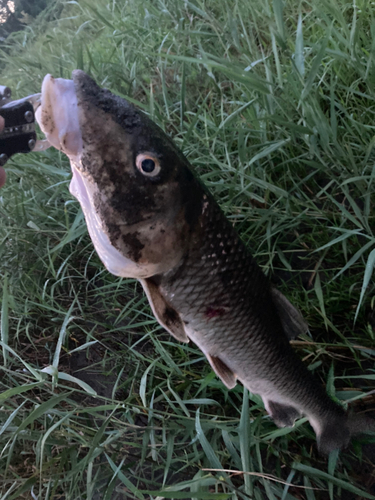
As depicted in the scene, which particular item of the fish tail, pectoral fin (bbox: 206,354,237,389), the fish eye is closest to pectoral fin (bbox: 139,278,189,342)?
pectoral fin (bbox: 206,354,237,389)

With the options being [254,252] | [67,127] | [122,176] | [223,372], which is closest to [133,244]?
[122,176]

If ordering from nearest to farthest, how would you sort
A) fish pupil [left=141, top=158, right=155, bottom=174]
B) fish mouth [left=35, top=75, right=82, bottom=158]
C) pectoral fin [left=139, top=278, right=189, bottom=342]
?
1. fish mouth [left=35, top=75, right=82, bottom=158]
2. fish pupil [left=141, top=158, right=155, bottom=174]
3. pectoral fin [left=139, top=278, right=189, bottom=342]

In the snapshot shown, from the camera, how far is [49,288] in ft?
8.35

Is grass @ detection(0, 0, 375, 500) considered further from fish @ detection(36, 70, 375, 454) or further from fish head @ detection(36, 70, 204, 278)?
fish head @ detection(36, 70, 204, 278)

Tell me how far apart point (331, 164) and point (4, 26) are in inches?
138

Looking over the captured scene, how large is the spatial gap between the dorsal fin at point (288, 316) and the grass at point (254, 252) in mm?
347

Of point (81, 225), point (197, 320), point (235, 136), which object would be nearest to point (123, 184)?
point (197, 320)

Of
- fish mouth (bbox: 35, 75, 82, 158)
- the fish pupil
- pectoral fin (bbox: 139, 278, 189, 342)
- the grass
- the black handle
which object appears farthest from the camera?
the grass

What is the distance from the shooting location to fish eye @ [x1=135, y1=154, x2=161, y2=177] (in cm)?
111

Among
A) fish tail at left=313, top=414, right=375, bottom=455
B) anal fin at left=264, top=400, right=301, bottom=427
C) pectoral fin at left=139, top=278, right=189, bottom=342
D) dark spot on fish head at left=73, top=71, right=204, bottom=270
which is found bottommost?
fish tail at left=313, top=414, right=375, bottom=455

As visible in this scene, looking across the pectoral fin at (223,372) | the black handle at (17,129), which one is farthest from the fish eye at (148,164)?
the pectoral fin at (223,372)

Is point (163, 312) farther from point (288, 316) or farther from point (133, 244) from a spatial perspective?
point (288, 316)

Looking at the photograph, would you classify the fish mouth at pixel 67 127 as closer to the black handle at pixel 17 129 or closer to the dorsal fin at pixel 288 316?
the black handle at pixel 17 129

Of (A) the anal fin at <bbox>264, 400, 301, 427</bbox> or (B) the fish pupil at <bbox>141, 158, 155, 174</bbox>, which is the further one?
(A) the anal fin at <bbox>264, 400, 301, 427</bbox>
